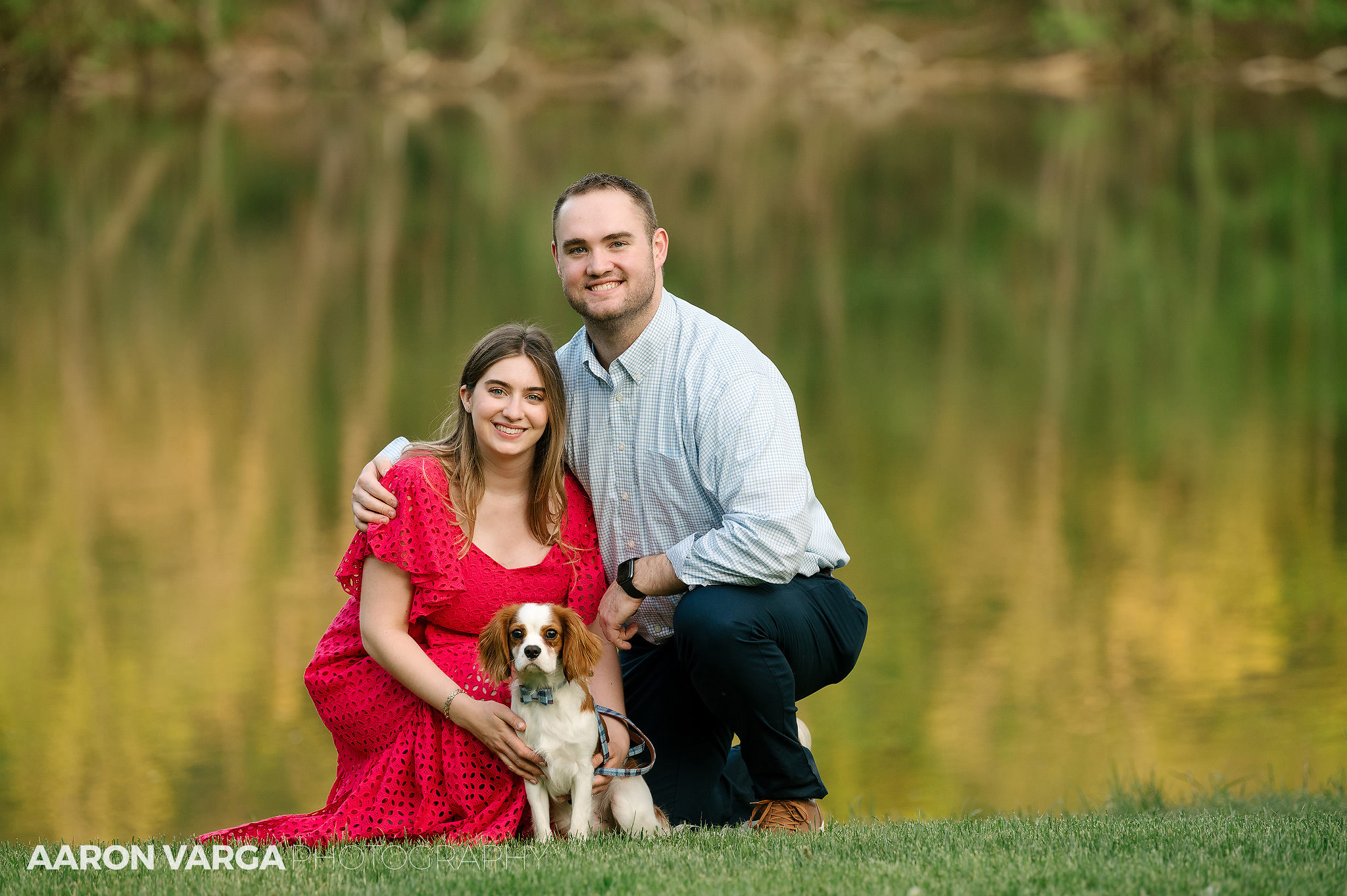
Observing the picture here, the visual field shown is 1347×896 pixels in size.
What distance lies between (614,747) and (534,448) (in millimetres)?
886

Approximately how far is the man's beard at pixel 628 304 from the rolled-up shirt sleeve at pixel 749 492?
350 millimetres

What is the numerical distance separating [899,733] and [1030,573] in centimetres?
225

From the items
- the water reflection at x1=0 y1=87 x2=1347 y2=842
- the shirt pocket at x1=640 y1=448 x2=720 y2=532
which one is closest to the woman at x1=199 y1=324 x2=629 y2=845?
the shirt pocket at x1=640 y1=448 x2=720 y2=532

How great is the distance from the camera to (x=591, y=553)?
173 inches

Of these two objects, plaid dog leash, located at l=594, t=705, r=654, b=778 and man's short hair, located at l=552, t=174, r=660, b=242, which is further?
man's short hair, located at l=552, t=174, r=660, b=242

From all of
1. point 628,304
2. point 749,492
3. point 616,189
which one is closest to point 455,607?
point 749,492

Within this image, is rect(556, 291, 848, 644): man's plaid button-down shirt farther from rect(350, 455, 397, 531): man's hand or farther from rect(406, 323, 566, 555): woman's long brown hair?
rect(350, 455, 397, 531): man's hand

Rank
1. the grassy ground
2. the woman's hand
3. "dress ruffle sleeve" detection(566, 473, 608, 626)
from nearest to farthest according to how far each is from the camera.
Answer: the grassy ground, the woman's hand, "dress ruffle sleeve" detection(566, 473, 608, 626)

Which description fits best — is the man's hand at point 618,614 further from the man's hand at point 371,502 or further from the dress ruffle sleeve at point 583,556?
the man's hand at point 371,502

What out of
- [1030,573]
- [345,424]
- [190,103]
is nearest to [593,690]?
[1030,573]

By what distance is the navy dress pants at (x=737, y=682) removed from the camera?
4.11 meters

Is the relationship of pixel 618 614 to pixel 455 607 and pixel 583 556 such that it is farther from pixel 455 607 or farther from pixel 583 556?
pixel 455 607

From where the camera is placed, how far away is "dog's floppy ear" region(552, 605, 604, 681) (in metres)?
3.76

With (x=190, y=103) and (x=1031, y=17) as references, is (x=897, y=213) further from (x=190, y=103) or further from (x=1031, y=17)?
(x=1031, y=17)
